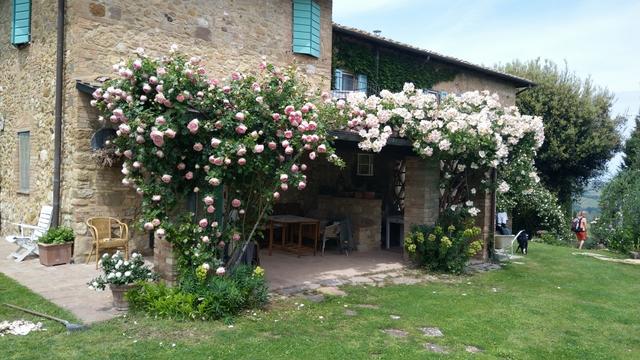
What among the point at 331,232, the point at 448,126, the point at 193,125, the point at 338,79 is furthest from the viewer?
the point at 338,79

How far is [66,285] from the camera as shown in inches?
268

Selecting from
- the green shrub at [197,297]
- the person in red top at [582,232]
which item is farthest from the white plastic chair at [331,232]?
the person in red top at [582,232]

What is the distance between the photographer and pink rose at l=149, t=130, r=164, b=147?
16.5 feet

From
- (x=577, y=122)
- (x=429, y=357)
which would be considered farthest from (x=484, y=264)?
(x=577, y=122)

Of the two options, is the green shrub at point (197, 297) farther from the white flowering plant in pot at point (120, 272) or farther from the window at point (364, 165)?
the window at point (364, 165)

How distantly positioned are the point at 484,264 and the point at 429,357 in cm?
560

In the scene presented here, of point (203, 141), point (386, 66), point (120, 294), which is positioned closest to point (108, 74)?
point (203, 141)

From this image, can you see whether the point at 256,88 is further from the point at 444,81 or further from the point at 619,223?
the point at 619,223

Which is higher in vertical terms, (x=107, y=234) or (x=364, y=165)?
(x=364, y=165)

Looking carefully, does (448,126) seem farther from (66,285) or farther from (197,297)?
(66,285)

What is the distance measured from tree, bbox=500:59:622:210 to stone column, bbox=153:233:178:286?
1868 centimetres

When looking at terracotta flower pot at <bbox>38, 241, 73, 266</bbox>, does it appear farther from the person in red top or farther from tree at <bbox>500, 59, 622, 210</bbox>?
tree at <bbox>500, 59, 622, 210</bbox>

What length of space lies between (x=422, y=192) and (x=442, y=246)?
3.46 ft

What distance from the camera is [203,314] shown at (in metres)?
5.41
